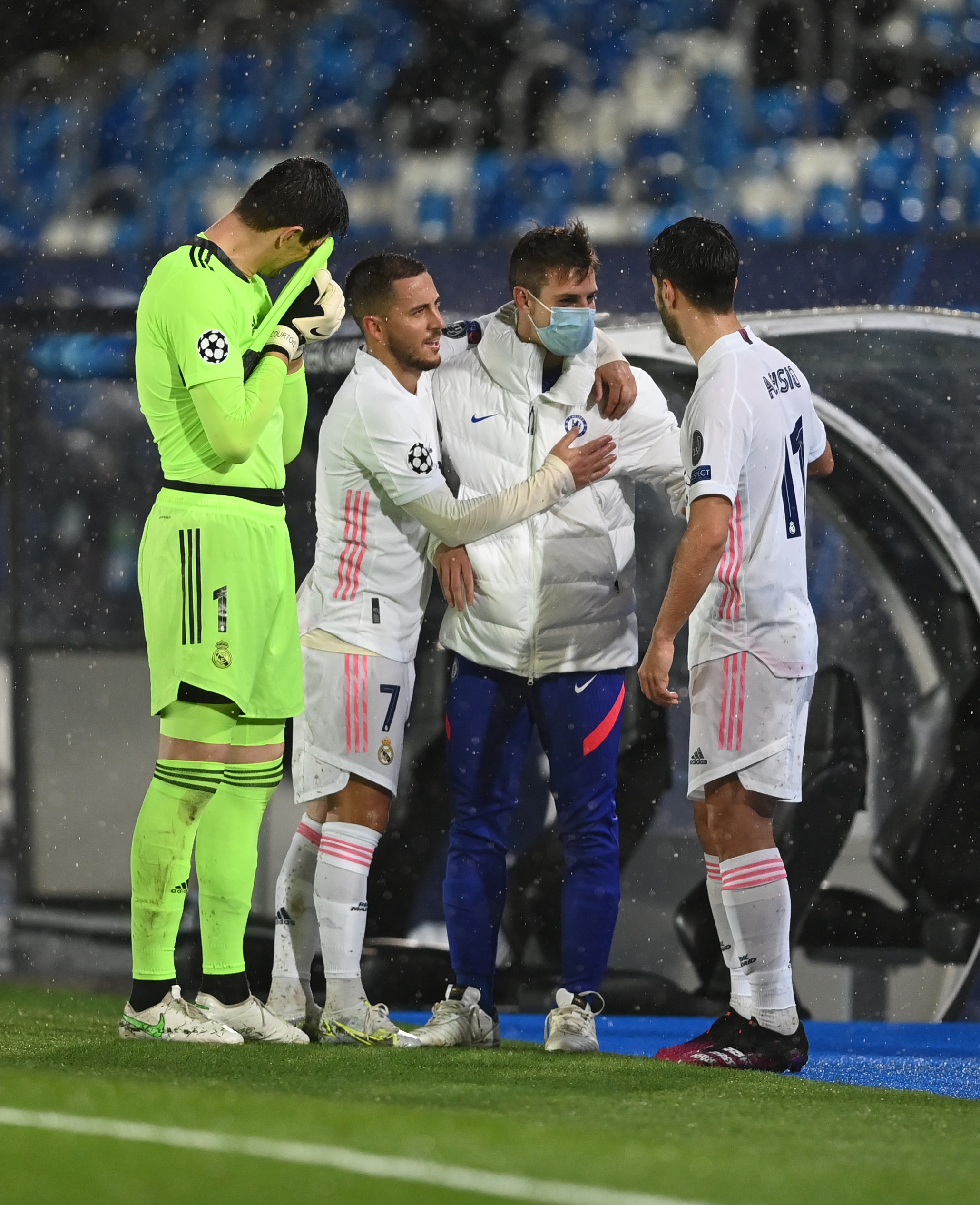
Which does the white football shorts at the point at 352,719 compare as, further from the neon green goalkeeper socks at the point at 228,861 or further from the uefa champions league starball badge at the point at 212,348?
the uefa champions league starball badge at the point at 212,348

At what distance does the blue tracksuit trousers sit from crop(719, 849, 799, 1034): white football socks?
31cm

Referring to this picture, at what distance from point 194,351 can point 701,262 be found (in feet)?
3.46

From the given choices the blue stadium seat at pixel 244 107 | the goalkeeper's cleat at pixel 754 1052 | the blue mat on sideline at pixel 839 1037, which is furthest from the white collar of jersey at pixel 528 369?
the blue mat on sideline at pixel 839 1037

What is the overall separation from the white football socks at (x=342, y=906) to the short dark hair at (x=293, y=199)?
1291mm

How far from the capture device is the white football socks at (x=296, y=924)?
362 centimetres

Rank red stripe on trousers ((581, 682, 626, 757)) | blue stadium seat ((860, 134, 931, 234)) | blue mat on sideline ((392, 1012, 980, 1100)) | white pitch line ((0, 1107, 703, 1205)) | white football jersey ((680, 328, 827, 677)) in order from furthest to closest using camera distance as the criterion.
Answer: blue stadium seat ((860, 134, 931, 234)) < blue mat on sideline ((392, 1012, 980, 1100)) < red stripe on trousers ((581, 682, 626, 757)) < white football jersey ((680, 328, 827, 677)) < white pitch line ((0, 1107, 703, 1205))

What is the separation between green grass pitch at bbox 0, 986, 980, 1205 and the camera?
188cm

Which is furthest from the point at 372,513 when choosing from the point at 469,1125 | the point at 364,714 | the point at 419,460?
the point at 469,1125

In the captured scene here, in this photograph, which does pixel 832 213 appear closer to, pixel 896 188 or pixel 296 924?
pixel 896 188

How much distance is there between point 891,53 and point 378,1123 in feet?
10.8

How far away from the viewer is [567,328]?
11.6ft

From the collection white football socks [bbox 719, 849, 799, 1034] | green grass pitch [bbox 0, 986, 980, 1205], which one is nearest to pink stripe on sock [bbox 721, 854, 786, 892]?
white football socks [bbox 719, 849, 799, 1034]

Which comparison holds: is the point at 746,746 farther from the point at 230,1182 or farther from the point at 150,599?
the point at 230,1182

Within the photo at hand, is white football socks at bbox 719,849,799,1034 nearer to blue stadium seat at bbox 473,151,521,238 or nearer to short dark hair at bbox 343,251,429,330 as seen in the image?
short dark hair at bbox 343,251,429,330
